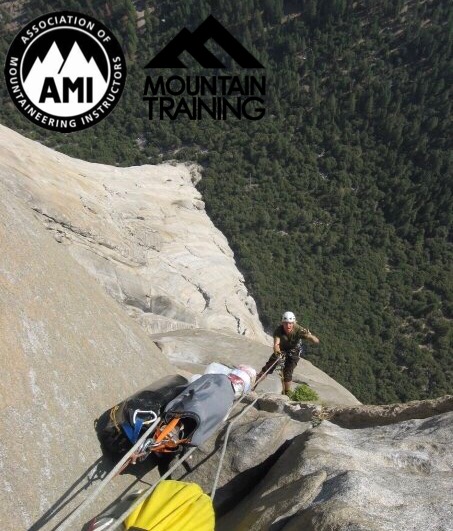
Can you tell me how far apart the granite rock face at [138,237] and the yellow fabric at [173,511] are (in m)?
16.0

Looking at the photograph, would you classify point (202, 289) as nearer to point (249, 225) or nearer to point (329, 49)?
point (249, 225)

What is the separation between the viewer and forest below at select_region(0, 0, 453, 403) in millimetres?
48156

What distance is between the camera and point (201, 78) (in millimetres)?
72625

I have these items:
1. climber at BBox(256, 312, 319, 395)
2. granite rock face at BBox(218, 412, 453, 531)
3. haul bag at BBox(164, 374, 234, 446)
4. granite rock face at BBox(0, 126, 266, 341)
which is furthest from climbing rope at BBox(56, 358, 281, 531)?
granite rock face at BBox(0, 126, 266, 341)

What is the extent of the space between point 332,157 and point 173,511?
64.9m

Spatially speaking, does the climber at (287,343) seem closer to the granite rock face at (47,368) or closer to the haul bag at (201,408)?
the granite rock face at (47,368)

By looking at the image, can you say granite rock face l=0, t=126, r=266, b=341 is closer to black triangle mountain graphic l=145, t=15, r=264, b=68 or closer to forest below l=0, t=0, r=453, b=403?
forest below l=0, t=0, r=453, b=403

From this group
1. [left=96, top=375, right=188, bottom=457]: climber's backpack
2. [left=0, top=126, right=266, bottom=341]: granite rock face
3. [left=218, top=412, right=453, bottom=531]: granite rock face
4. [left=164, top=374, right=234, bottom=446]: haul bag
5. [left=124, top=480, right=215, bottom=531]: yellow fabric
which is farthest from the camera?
[left=0, top=126, right=266, bottom=341]: granite rock face

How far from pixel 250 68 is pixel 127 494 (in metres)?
82.3

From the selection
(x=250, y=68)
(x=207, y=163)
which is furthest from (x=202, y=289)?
(x=250, y=68)

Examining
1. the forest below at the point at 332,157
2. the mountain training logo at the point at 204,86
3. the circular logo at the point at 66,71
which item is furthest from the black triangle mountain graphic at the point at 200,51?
the circular logo at the point at 66,71

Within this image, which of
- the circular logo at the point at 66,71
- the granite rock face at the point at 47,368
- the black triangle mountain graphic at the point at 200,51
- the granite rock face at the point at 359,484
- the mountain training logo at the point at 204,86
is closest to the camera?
the granite rock face at the point at 359,484

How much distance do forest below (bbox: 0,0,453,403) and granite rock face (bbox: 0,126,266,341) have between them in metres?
9.92

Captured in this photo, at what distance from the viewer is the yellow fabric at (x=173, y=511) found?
14.2ft
